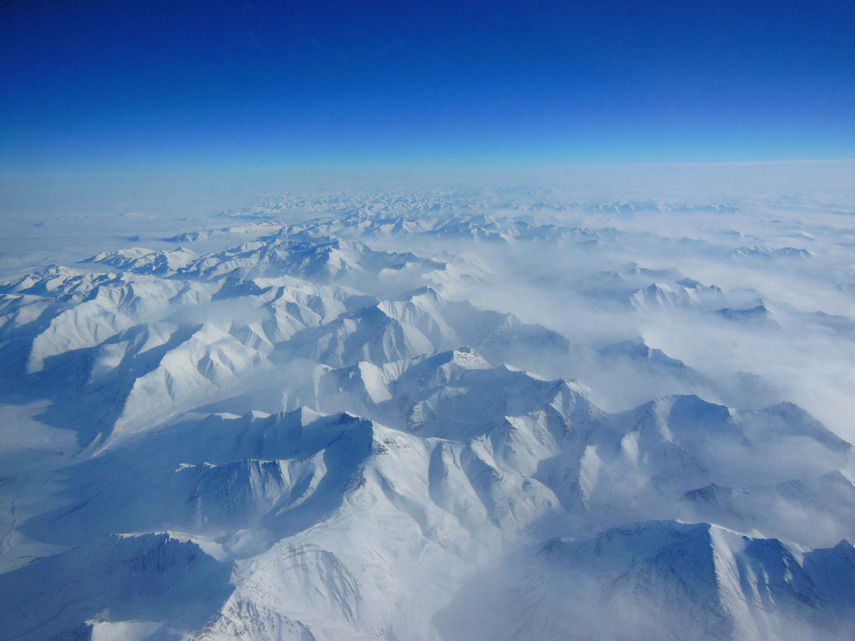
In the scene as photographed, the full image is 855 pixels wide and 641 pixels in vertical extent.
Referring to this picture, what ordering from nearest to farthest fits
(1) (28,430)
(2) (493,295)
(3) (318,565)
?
(3) (318,565) → (1) (28,430) → (2) (493,295)

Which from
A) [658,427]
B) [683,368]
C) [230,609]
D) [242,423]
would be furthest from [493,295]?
[230,609]

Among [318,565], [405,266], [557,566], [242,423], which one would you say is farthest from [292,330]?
[557,566]

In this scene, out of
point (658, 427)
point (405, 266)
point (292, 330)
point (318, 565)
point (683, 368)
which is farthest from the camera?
point (405, 266)

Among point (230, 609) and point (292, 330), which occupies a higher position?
point (230, 609)

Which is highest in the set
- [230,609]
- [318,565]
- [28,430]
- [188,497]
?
[230,609]

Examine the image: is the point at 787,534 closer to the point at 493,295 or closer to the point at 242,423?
the point at 242,423

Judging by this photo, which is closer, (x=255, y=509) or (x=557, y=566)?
(x=557, y=566)
